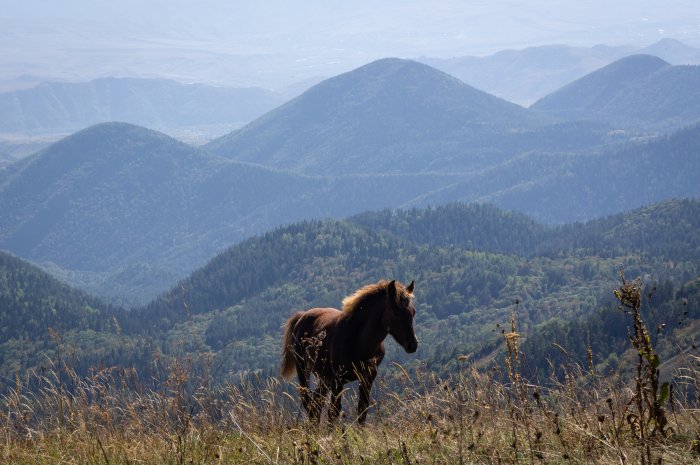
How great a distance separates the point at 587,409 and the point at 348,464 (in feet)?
10.7

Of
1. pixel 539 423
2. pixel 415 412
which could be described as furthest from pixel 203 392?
pixel 539 423

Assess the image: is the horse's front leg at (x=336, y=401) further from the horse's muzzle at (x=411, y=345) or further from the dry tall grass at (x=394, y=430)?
the horse's muzzle at (x=411, y=345)

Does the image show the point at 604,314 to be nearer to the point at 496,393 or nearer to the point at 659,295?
the point at 659,295

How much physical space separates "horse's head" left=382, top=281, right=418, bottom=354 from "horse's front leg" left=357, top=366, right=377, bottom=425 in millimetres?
759

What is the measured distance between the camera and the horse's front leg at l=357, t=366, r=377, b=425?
42.9 ft

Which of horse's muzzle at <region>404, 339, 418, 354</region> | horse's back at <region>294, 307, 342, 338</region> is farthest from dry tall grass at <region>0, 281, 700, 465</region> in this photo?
horse's back at <region>294, 307, 342, 338</region>

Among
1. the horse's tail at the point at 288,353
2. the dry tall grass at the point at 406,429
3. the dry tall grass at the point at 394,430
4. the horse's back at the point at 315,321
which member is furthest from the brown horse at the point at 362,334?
the dry tall grass at the point at 394,430

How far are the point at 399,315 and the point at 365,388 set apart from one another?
6.49 ft

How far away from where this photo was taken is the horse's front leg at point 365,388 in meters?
13.1

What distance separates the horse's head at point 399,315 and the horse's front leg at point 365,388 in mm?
759

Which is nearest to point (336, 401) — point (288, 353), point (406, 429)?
point (406, 429)

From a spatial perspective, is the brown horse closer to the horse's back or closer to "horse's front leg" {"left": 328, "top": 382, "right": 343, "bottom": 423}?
"horse's front leg" {"left": 328, "top": 382, "right": 343, "bottom": 423}

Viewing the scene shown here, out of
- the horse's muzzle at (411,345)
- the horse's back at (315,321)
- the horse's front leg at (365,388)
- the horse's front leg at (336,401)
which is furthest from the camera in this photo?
the horse's back at (315,321)

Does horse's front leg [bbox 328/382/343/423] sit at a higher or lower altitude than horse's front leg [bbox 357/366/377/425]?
lower
